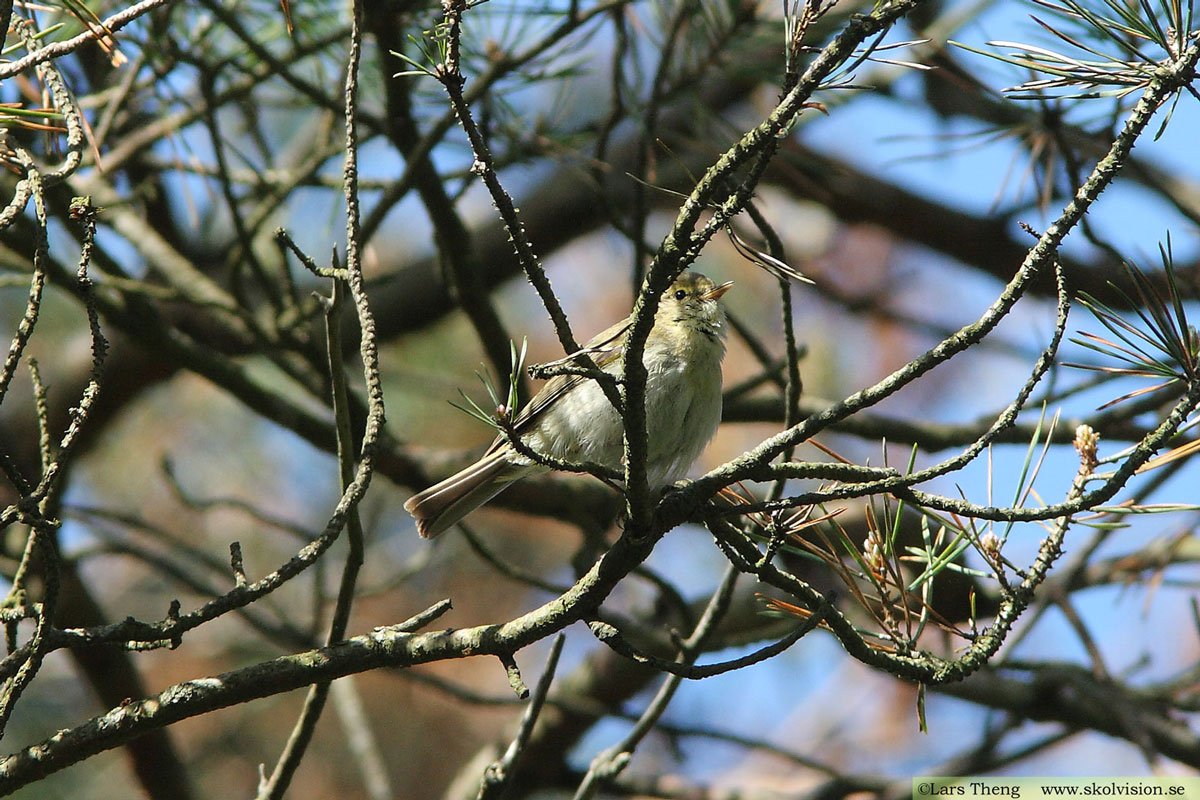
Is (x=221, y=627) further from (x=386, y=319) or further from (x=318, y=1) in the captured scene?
(x=318, y=1)

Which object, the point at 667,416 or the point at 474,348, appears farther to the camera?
the point at 474,348

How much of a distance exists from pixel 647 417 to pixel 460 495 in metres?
0.68

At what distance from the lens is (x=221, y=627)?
609cm

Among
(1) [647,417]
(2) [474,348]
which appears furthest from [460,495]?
(2) [474,348]

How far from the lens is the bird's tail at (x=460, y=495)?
339cm

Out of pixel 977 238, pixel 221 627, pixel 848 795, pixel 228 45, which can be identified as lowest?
pixel 848 795

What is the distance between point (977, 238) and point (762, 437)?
62.3 inches

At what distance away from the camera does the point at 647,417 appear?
326 cm

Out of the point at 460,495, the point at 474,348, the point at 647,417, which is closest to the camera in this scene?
the point at 647,417

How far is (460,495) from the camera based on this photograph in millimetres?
3488

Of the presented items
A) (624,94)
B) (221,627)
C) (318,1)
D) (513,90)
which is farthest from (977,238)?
(221,627)

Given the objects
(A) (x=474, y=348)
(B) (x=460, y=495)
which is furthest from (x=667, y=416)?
(A) (x=474, y=348)

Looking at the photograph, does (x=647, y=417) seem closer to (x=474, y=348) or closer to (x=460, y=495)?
(x=460, y=495)

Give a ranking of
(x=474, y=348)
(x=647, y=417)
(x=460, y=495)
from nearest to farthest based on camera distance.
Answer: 1. (x=647, y=417)
2. (x=460, y=495)
3. (x=474, y=348)
